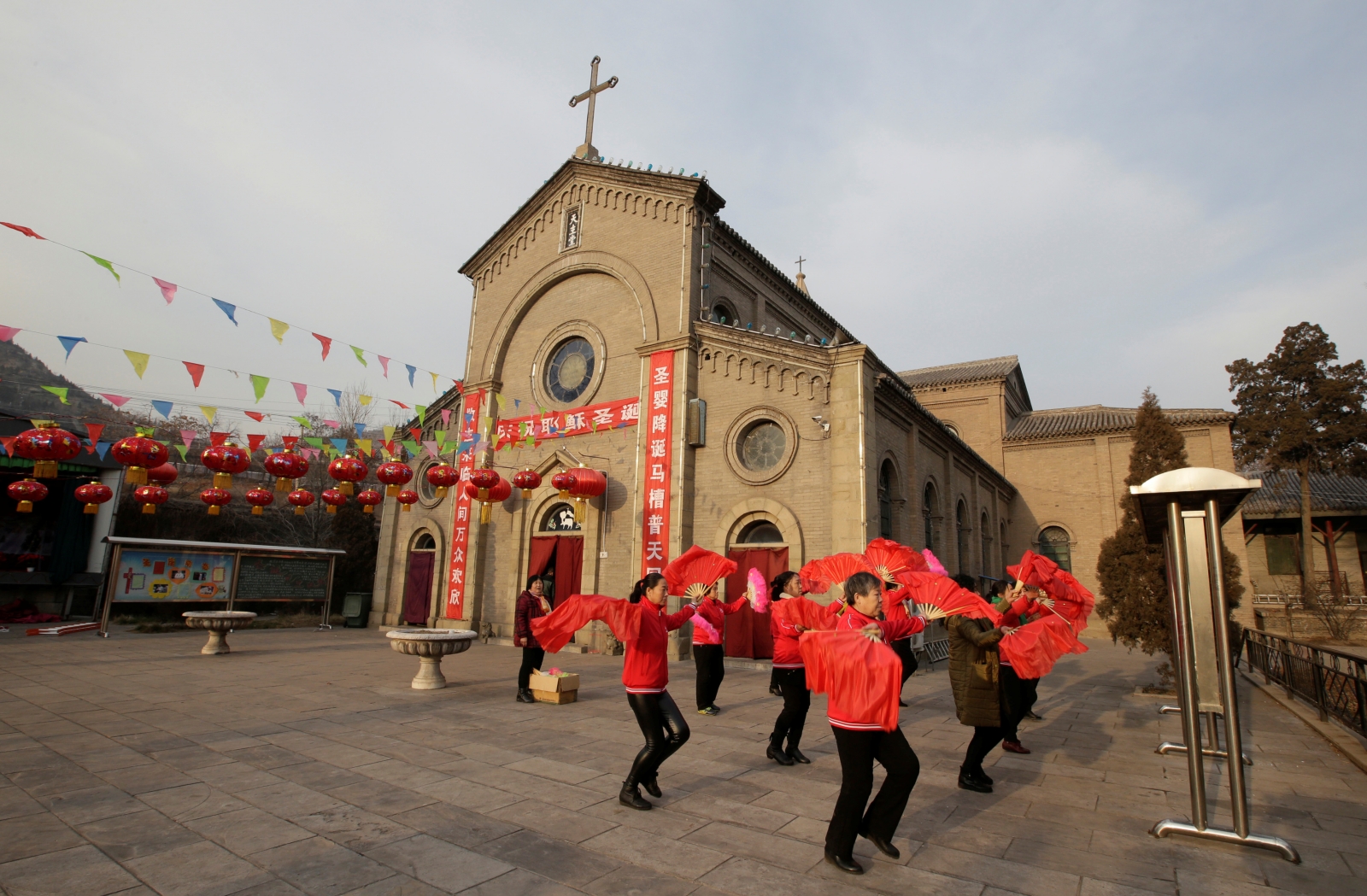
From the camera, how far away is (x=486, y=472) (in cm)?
1468

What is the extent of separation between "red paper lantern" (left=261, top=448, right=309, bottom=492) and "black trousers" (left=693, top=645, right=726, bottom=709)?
7822mm

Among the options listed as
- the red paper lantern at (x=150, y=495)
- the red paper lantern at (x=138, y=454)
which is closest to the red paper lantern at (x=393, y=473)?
the red paper lantern at (x=138, y=454)

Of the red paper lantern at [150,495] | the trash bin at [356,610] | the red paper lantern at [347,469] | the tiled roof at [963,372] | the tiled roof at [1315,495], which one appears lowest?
the trash bin at [356,610]

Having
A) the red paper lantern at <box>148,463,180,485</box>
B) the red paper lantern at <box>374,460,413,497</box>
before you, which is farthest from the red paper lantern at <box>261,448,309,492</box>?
the red paper lantern at <box>148,463,180,485</box>

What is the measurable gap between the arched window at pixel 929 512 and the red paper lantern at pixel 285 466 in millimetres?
14449

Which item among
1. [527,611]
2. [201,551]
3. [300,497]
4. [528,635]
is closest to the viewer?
[528,635]

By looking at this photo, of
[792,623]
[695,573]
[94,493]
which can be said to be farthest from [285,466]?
[792,623]

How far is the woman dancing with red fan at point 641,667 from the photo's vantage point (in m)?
5.07

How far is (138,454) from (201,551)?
8.51 m

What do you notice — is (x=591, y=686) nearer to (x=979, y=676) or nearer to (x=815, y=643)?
(x=979, y=676)

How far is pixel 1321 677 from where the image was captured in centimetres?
884

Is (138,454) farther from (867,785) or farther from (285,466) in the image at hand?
(867,785)

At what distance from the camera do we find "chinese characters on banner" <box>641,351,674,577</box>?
15.2m

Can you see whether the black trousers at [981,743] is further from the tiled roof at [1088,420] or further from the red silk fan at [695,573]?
the tiled roof at [1088,420]
